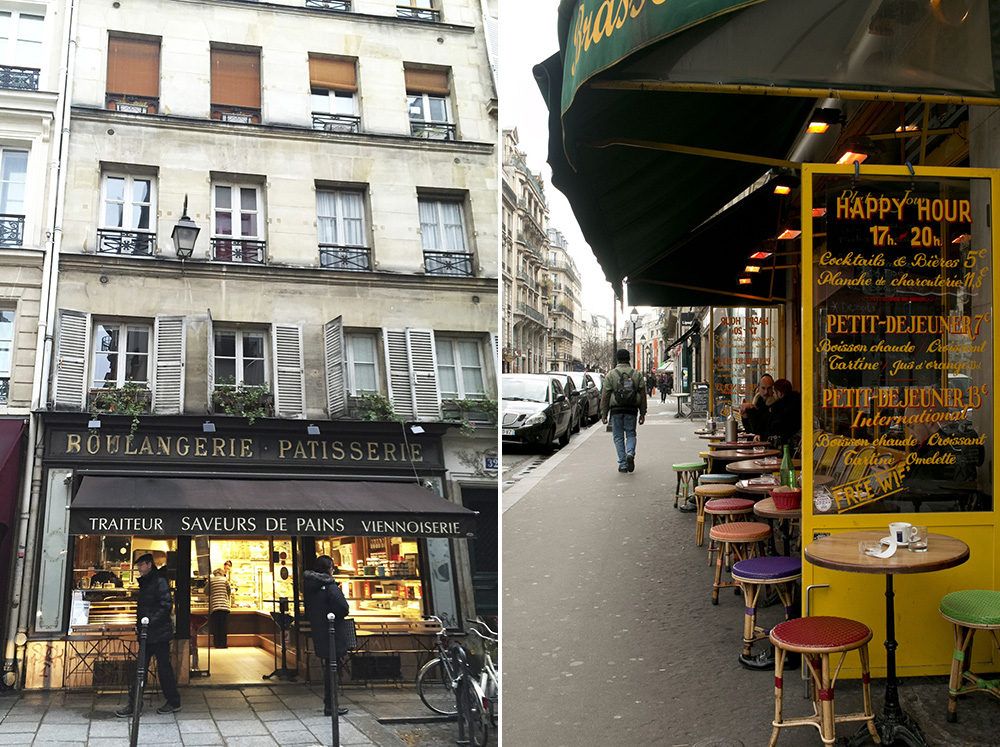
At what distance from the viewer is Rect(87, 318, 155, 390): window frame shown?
3.58 meters

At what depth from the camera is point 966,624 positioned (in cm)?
323

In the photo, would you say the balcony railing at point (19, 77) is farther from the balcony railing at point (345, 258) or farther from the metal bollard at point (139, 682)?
the metal bollard at point (139, 682)

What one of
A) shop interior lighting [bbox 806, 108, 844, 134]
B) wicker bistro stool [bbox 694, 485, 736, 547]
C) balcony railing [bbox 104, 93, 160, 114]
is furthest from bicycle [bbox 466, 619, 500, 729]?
shop interior lighting [bbox 806, 108, 844, 134]

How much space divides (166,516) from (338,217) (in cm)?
157

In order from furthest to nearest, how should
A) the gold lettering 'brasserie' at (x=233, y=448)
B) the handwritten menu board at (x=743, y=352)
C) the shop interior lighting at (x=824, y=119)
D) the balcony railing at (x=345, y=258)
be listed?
the handwritten menu board at (x=743, y=352) → the shop interior lighting at (x=824, y=119) → the balcony railing at (x=345, y=258) → the gold lettering 'brasserie' at (x=233, y=448)

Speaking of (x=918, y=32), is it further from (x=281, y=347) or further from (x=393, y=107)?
(x=281, y=347)

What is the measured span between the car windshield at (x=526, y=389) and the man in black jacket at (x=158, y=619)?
992cm

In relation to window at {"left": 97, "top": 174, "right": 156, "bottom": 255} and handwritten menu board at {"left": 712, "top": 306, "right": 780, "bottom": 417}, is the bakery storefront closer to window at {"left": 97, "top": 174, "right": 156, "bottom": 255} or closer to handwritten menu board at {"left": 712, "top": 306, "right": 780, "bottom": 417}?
window at {"left": 97, "top": 174, "right": 156, "bottom": 255}

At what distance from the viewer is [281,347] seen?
3807 mm

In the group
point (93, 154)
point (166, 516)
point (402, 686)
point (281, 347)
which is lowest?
point (402, 686)

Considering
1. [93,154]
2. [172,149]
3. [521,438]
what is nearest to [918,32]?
[172,149]

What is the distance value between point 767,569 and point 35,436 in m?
3.27

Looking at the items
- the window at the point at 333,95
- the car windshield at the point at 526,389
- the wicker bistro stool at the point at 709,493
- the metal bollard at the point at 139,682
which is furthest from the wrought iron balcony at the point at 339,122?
the car windshield at the point at 526,389

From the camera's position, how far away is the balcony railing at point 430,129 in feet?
13.5
